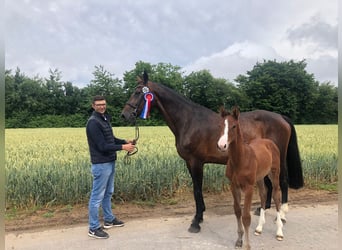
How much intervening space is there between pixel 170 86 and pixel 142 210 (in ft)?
106

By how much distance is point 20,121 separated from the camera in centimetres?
3556

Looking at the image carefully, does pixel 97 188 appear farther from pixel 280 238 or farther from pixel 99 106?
pixel 280 238

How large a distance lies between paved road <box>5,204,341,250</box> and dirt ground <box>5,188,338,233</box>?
10.8 inches

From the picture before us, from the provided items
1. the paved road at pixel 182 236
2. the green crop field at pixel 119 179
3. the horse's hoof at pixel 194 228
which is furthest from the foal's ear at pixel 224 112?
the green crop field at pixel 119 179

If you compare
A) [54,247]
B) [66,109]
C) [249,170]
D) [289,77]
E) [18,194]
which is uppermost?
[289,77]

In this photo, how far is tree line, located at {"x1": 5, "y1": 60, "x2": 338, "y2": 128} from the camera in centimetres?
3631

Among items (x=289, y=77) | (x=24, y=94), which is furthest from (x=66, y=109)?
(x=289, y=77)

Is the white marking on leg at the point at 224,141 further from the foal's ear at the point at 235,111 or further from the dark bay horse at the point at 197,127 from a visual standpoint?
the dark bay horse at the point at 197,127

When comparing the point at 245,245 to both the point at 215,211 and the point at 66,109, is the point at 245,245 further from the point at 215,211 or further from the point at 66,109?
the point at 66,109

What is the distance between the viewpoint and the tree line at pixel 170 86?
36312mm

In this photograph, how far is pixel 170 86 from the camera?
1457 inches

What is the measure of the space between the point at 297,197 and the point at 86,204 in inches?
169

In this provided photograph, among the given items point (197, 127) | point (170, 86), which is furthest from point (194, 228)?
point (170, 86)

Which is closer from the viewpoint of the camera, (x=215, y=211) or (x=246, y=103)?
(x=215, y=211)
